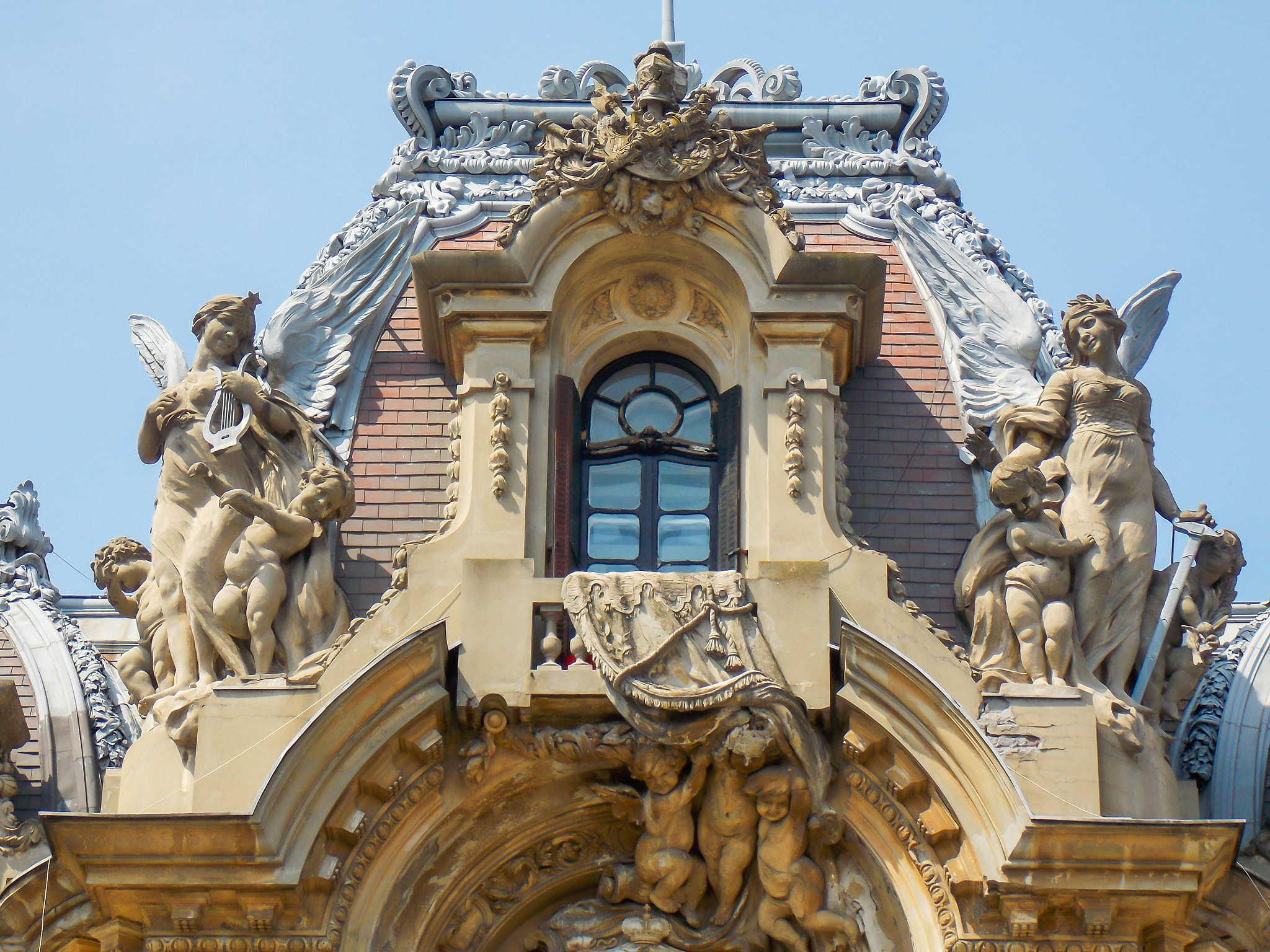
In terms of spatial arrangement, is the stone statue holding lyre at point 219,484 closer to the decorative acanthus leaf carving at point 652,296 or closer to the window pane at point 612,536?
the window pane at point 612,536

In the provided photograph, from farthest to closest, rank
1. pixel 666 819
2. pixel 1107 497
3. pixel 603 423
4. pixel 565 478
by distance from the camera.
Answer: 1. pixel 603 423
2. pixel 565 478
3. pixel 1107 497
4. pixel 666 819

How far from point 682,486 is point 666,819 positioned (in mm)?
2788

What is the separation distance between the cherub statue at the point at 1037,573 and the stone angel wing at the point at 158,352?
17.9ft

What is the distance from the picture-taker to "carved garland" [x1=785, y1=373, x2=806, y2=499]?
52.8ft

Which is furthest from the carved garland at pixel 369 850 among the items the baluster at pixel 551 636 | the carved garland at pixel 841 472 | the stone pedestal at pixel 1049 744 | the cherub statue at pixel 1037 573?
the cherub statue at pixel 1037 573

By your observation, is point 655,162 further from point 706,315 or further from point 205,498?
point 205,498

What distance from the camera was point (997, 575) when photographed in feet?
51.8

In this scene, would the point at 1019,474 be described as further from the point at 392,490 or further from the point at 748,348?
the point at 392,490

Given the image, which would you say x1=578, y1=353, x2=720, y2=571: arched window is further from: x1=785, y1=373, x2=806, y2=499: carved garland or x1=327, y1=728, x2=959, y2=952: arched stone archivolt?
→ x1=327, y1=728, x2=959, y2=952: arched stone archivolt

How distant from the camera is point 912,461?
56.6ft

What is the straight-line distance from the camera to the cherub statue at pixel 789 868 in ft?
49.2

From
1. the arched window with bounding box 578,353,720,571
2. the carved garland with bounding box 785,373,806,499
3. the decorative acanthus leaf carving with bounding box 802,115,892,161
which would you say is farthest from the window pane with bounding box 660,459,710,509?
the decorative acanthus leaf carving with bounding box 802,115,892,161

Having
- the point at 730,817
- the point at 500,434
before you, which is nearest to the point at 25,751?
the point at 500,434

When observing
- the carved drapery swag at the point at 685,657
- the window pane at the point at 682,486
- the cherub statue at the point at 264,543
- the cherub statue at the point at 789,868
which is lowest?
the cherub statue at the point at 789,868
